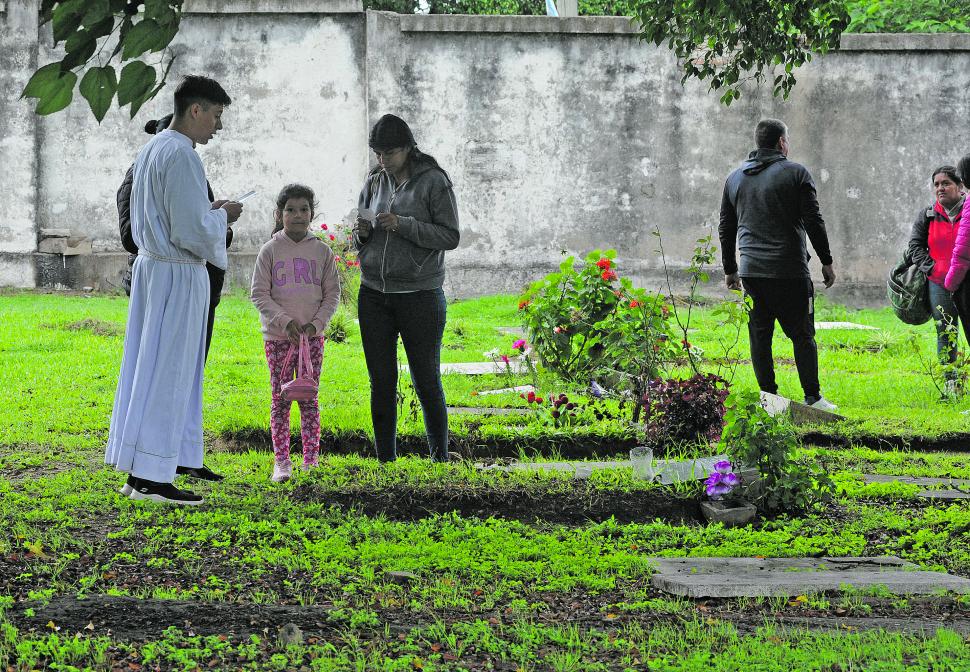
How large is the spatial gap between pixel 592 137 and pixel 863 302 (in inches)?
171

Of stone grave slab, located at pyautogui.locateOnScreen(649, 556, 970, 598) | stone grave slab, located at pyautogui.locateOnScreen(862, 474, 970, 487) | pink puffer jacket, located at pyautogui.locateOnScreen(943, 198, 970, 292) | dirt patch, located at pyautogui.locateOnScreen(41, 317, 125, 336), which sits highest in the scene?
pink puffer jacket, located at pyautogui.locateOnScreen(943, 198, 970, 292)

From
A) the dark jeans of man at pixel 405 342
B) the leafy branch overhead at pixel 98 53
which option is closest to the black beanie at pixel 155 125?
the dark jeans of man at pixel 405 342

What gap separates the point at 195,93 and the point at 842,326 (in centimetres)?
928

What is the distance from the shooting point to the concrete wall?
1489 cm

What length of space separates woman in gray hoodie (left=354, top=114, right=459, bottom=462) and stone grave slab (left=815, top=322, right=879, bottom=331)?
7.54 meters

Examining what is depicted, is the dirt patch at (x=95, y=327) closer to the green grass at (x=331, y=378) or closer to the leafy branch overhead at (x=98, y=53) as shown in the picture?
the green grass at (x=331, y=378)

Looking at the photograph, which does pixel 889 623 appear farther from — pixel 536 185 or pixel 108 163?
pixel 108 163

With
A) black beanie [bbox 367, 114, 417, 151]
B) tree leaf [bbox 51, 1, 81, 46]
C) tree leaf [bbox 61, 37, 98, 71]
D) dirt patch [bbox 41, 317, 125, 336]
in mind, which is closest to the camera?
tree leaf [bbox 61, 37, 98, 71]

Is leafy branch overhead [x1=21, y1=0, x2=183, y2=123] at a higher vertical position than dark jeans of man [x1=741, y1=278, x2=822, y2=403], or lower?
higher

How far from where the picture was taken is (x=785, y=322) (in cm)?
775

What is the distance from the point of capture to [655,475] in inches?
224

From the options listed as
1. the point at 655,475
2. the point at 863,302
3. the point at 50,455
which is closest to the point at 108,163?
the point at 50,455

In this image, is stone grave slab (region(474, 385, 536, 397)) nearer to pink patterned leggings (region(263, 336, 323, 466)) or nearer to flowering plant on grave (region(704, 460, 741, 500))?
pink patterned leggings (region(263, 336, 323, 466))

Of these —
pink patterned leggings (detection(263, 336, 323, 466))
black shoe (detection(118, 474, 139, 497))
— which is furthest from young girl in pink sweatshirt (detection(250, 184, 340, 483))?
black shoe (detection(118, 474, 139, 497))
